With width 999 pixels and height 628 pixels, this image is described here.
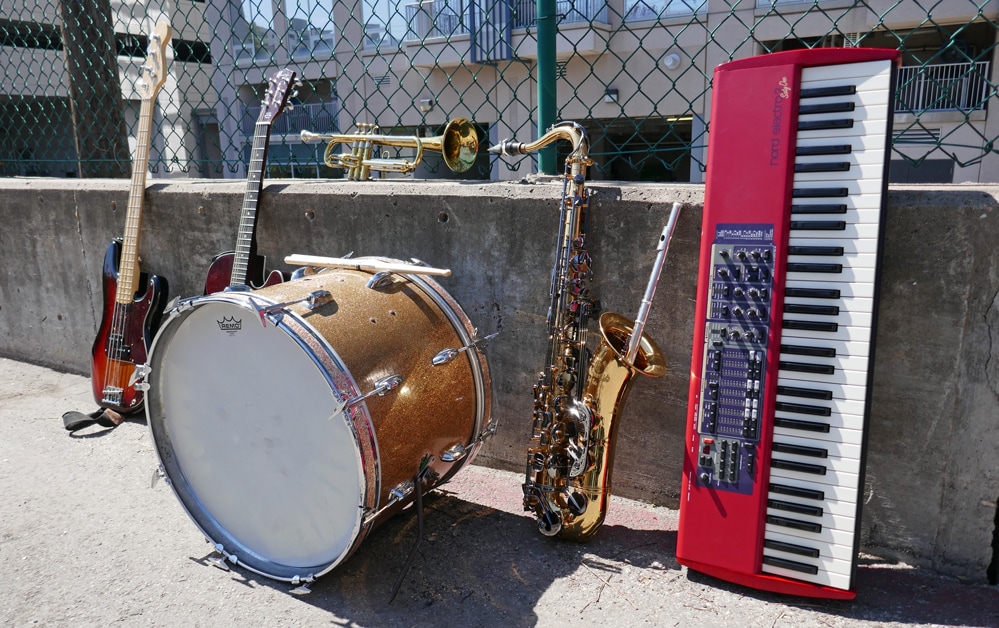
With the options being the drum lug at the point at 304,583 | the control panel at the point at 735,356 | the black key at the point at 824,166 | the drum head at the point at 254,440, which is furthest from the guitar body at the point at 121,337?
the black key at the point at 824,166

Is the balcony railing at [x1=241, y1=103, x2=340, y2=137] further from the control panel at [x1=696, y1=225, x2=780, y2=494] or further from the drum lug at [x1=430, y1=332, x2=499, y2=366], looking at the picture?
the control panel at [x1=696, y1=225, x2=780, y2=494]

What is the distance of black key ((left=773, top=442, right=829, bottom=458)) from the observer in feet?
6.60

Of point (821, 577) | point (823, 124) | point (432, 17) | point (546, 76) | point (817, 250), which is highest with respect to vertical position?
point (432, 17)

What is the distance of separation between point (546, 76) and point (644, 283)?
3.12 ft

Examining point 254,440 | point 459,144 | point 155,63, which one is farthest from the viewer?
point 155,63

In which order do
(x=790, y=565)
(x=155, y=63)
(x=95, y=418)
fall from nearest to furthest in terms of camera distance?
1. (x=790, y=565)
2. (x=95, y=418)
3. (x=155, y=63)

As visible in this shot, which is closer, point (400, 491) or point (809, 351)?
point (809, 351)

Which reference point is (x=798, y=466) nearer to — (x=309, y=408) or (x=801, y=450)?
(x=801, y=450)

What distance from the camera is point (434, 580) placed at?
2283 mm

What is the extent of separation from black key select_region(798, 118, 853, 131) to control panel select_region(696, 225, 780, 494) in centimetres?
30

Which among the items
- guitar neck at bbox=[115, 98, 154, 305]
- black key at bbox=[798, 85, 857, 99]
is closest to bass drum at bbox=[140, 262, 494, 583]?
black key at bbox=[798, 85, 857, 99]

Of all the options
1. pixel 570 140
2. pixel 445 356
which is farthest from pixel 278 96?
pixel 445 356

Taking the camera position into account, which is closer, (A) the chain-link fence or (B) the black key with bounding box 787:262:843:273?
(B) the black key with bounding box 787:262:843:273

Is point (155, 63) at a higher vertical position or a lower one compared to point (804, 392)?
higher
